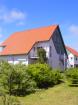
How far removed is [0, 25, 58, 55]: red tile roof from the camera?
155ft

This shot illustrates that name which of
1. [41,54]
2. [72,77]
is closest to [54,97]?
[72,77]

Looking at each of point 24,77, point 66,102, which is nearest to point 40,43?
point 24,77

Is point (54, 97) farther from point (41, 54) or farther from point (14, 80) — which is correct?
point (41, 54)

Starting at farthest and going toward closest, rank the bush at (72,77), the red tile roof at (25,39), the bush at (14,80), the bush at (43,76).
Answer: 1. the red tile roof at (25,39)
2. the bush at (43,76)
3. the bush at (72,77)
4. the bush at (14,80)

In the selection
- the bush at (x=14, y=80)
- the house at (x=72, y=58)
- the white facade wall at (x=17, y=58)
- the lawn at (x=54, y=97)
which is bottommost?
the lawn at (x=54, y=97)

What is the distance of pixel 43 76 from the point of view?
26.2 metres

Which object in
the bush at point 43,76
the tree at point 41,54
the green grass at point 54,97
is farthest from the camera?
the tree at point 41,54

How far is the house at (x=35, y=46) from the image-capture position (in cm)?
4694

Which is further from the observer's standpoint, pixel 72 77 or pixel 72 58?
Answer: pixel 72 58

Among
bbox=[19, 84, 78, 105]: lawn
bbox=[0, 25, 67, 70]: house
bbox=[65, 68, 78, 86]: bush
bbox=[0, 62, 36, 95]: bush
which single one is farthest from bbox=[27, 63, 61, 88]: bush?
bbox=[0, 25, 67, 70]: house

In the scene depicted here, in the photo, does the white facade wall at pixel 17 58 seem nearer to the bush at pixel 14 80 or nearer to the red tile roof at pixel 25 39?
the red tile roof at pixel 25 39

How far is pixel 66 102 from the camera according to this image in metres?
18.5

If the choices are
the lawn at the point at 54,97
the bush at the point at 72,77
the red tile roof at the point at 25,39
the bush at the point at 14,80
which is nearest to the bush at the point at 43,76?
the bush at the point at 72,77

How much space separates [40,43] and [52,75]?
20.7 meters
